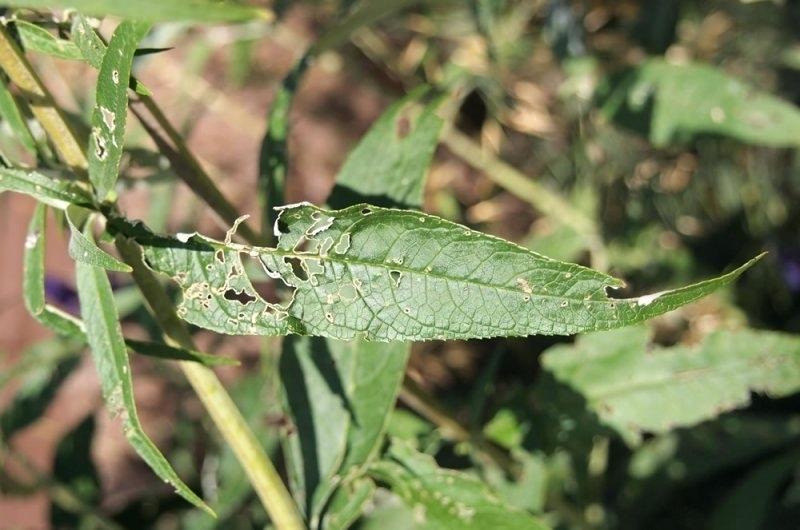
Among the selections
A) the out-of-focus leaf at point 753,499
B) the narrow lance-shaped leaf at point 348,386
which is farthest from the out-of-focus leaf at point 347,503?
the out-of-focus leaf at point 753,499

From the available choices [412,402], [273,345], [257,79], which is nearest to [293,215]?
[412,402]

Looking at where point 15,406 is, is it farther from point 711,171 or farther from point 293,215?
point 711,171

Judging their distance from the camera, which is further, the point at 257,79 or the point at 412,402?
the point at 257,79

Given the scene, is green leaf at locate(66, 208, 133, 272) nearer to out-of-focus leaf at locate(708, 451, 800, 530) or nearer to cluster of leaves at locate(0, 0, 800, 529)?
cluster of leaves at locate(0, 0, 800, 529)

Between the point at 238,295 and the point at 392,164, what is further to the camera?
the point at 392,164

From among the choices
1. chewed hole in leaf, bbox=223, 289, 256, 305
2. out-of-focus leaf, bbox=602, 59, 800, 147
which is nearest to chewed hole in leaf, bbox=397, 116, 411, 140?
chewed hole in leaf, bbox=223, 289, 256, 305

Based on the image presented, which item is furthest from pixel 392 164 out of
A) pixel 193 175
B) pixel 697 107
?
pixel 697 107

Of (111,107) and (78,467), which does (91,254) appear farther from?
(78,467)
